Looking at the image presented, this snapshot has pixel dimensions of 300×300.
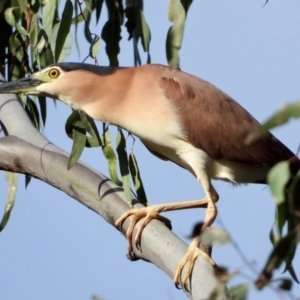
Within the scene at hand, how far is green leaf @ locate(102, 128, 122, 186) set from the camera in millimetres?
2322

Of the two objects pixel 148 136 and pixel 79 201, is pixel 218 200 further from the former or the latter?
pixel 79 201

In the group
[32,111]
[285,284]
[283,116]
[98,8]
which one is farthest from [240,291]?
[32,111]

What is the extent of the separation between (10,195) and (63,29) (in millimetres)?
547

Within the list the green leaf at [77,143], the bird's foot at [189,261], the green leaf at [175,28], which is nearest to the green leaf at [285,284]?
the bird's foot at [189,261]

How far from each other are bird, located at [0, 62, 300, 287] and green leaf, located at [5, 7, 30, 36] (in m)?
0.17

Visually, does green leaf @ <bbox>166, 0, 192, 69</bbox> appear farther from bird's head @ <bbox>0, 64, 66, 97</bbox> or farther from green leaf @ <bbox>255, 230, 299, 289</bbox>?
green leaf @ <bbox>255, 230, 299, 289</bbox>

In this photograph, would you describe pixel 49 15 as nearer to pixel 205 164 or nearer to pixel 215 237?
pixel 205 164

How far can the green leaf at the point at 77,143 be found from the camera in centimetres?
217

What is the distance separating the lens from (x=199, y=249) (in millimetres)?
2025

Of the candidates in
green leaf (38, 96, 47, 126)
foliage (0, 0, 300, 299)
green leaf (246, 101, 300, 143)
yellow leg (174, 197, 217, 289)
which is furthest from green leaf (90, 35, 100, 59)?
green leaf (246, 101, 300, 143)

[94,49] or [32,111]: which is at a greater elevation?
[94,49]

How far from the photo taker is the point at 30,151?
2213 mm

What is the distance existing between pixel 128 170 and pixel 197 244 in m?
0.38

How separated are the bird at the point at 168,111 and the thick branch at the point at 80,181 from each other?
0.15 m
